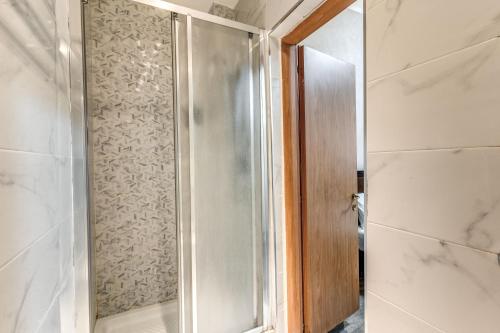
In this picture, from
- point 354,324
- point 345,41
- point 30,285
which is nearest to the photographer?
point 30,285

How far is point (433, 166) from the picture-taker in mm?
542

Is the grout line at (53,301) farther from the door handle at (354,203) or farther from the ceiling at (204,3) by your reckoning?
the ceiling at (204,3)

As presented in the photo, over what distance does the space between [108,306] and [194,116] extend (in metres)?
1.60

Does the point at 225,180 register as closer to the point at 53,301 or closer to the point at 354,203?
the point at 53,301

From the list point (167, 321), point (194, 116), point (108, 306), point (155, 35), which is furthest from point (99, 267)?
point (155, 35)

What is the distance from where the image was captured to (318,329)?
1316mm

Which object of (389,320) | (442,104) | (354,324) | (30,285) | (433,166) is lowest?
(354,324)

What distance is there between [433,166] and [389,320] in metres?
0.51

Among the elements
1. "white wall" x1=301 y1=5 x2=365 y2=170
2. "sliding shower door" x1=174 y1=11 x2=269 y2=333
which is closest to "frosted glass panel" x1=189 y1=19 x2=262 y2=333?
"sliding shower door" x1=174 y1=11 x2=269 y2=333

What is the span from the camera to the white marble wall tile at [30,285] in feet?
1.23

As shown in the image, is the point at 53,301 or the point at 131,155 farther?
the point at 131,155

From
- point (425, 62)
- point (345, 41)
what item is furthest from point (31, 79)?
point (345, 41)

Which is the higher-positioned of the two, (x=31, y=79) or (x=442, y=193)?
(x=31, y=79)

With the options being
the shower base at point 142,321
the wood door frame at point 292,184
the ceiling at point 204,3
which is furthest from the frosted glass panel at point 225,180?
the ceiling at point 204,3
